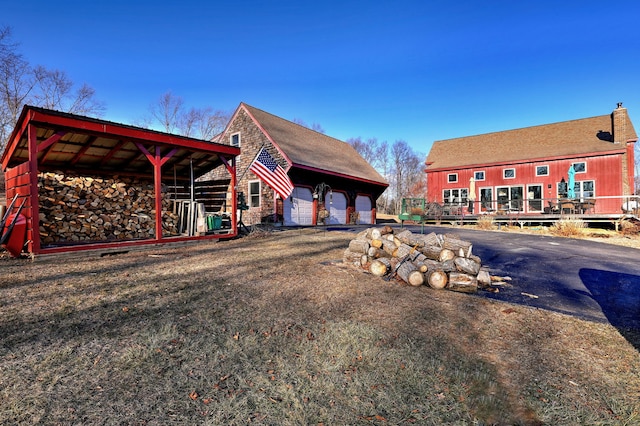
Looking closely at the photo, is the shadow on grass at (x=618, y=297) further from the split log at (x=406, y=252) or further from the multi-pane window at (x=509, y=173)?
the multi-pane window at (x=509, y=173)

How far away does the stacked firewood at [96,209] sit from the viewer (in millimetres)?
7770

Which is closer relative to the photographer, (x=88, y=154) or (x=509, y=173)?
(x=88, y=154)

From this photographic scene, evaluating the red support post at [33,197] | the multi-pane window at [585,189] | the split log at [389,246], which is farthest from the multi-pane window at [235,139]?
the multi-pane window at [585,189]

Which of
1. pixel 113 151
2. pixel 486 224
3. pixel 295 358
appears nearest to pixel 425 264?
pixel 295 358

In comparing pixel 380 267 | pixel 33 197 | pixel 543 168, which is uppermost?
pixel 543 168

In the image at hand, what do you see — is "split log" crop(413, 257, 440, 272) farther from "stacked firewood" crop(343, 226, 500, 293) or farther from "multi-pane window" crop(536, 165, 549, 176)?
"multi-pane window" crop(536, 165, 549, 176)

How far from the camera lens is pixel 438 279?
189 inches

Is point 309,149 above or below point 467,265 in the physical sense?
above

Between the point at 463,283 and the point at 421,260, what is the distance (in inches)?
29.6

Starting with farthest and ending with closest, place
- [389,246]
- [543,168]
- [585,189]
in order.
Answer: [543,168] < [585,189] < [389,246]

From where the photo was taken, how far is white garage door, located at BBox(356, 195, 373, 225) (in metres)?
19.6

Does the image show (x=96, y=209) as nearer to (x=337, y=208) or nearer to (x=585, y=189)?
(x=337, y=208)

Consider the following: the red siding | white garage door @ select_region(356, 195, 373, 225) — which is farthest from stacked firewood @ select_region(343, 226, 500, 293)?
the red siding

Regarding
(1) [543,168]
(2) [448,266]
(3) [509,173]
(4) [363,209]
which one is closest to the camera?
(2) [448,266]
